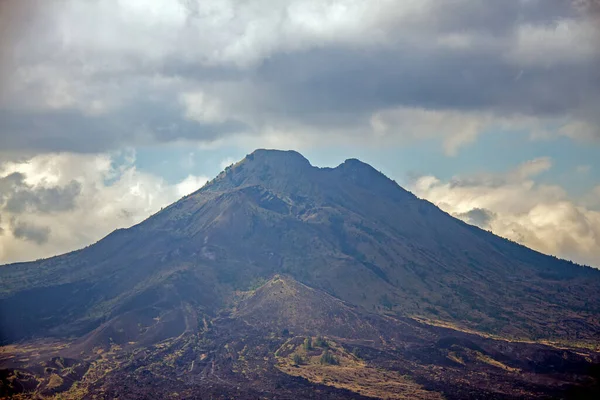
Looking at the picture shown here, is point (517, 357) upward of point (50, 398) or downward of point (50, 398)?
upward

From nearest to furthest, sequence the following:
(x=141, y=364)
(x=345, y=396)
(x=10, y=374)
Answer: (x=345, y=396)
(x=10, y=374)
(x=141, y=364)

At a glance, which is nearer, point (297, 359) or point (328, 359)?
point (328, 359)

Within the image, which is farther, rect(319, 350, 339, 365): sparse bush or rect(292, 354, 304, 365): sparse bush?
rect(292, 354, 304, 365): sparse bush

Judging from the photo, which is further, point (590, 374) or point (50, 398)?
point (590, 374)

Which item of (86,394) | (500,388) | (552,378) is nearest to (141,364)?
(86,394)

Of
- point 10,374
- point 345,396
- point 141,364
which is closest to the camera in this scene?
point 345,396

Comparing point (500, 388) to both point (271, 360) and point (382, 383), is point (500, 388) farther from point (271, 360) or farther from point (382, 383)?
point (271, 360)

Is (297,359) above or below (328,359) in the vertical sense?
below

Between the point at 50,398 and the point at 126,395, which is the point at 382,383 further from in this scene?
the point at 50,398

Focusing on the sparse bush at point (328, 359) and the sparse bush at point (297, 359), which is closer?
the sparse bush at point (328, 359)

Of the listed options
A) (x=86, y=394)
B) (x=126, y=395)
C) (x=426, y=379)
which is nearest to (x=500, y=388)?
(x=426, y=379)
